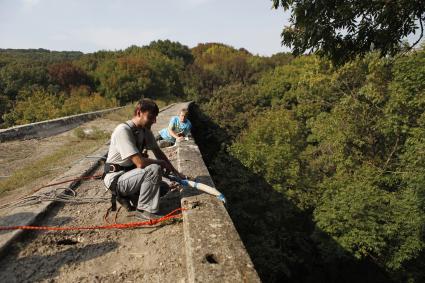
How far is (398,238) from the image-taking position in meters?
8.88

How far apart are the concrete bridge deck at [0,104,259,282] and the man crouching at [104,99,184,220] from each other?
0.82 ft

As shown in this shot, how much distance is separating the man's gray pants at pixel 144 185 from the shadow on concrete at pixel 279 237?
5721 mm

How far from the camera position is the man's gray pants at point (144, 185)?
3520mm

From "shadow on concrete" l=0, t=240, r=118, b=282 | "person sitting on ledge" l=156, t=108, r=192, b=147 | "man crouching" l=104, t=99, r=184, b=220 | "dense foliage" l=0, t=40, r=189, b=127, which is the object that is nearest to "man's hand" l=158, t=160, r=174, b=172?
"man crouching" l=104, t=99, r=184, b=220

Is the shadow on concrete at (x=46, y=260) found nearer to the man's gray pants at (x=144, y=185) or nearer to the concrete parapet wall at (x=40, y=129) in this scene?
the man's gray pants at (x=144, y=185)

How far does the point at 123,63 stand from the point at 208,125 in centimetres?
1575

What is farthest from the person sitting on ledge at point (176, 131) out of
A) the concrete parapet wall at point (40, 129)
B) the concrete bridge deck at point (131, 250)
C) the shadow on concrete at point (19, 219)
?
the concrete parapet wall at point (40, 129)

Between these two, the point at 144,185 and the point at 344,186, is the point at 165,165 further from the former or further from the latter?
the point at 344,186

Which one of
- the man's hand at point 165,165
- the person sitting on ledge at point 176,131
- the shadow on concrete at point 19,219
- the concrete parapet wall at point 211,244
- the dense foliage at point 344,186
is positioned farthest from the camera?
the dense foliage at point 344,186

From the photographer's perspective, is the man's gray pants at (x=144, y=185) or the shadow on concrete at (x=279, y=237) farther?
the shadow on concrete at (x=279, y=237)

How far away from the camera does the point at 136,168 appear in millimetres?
3680

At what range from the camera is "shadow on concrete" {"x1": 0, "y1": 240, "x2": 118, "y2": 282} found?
2824 mm

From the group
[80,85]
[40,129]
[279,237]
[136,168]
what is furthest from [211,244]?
[80,85]

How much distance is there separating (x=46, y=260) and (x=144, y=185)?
1.12 meters
